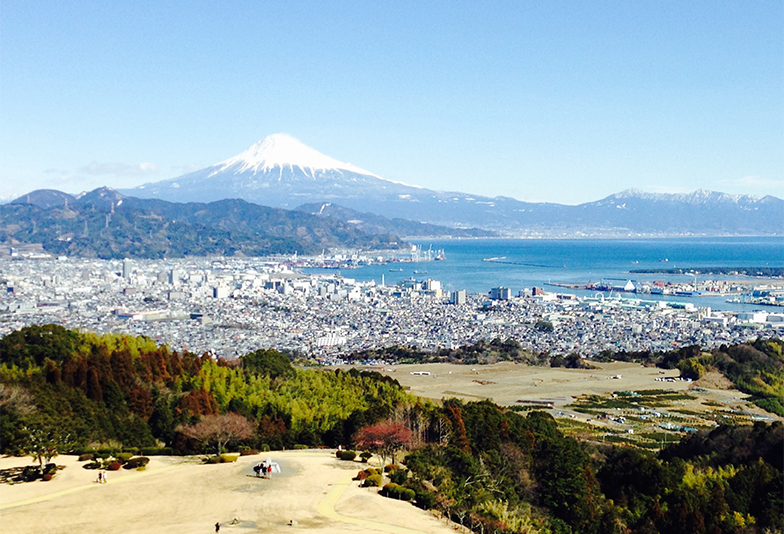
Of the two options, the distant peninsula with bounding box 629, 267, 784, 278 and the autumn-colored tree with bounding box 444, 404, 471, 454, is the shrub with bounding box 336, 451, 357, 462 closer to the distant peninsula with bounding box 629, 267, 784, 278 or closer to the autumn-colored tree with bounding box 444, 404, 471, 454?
the autumn-colored tree with bounding box 444, 404, 471, 454

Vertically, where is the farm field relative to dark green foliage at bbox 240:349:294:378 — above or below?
below

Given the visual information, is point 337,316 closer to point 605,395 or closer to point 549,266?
point 605,395

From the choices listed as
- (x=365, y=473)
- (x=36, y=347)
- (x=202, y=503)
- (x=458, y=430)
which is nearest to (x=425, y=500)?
(x=365, y=473)

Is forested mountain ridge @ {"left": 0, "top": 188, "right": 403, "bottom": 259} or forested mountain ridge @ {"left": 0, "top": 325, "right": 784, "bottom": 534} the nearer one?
forested mountain ridge @ {"left": 0, "top": 325, "right": 784, "bottom": 534}

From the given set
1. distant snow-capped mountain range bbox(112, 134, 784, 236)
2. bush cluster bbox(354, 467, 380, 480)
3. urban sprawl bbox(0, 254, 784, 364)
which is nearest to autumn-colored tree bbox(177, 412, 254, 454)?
bush cluster bbox(354, 467, 380, 480)

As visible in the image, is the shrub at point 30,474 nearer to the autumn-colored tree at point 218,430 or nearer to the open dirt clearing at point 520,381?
the autumn-colored tree at point 218,430

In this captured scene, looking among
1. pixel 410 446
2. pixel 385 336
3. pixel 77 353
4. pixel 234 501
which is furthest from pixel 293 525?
pixel 385 336
